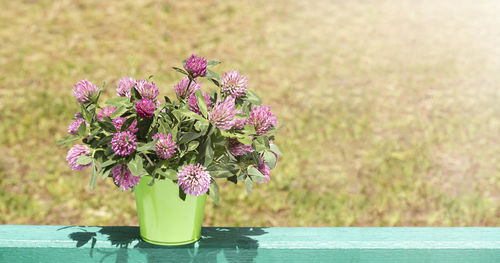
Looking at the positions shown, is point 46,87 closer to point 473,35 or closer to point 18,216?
point 18,216

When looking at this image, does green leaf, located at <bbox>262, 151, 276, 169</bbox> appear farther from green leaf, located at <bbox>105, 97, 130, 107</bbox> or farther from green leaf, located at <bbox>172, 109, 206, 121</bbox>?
green leaf, located at <bbox>105, 97, 130, 107</bbox>

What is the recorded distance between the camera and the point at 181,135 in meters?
1.54

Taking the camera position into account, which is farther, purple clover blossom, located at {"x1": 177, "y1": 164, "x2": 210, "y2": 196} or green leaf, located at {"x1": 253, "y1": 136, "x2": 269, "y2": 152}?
green leaf, located at {"x1": 253, "y1": 136, "x2": 269, "y2": 152}

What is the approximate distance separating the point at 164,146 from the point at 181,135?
3.1 inches

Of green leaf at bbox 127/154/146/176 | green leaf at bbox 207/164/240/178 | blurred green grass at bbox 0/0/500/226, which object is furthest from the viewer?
blurred green grass at bbox 0/0/500/226

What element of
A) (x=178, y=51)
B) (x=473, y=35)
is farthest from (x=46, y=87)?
(x=473, y=35)

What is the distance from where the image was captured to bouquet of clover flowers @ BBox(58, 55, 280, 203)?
1468 millimetres

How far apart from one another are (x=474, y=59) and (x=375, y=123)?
6.14 feet

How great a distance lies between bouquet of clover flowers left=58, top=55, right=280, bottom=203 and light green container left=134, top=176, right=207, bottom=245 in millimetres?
39

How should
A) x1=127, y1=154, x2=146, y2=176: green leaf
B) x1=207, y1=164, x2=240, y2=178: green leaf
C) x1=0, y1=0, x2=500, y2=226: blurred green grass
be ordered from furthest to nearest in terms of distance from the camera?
1. x1=0, y1=0, x2=500, y2=226: blurred green grass
2. x1=207, y1=164, x2=240, y2=178: green leaf
3. x1=127, y1=154, x2=146, y2=176: green leaf

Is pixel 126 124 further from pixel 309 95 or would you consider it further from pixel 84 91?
pixel 309 95

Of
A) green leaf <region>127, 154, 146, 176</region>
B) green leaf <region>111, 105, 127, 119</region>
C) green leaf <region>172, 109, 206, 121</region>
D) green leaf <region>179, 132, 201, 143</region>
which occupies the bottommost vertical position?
green leaf <region>127, 154, 146, 176</region>

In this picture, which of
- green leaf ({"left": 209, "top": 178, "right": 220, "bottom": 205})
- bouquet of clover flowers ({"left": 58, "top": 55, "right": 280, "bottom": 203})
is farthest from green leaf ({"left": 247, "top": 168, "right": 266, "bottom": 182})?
green leaf ({"left": 209, "top": 178, "right": 220, "bottom": 205})

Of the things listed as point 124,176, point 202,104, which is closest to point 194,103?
point 202,104
